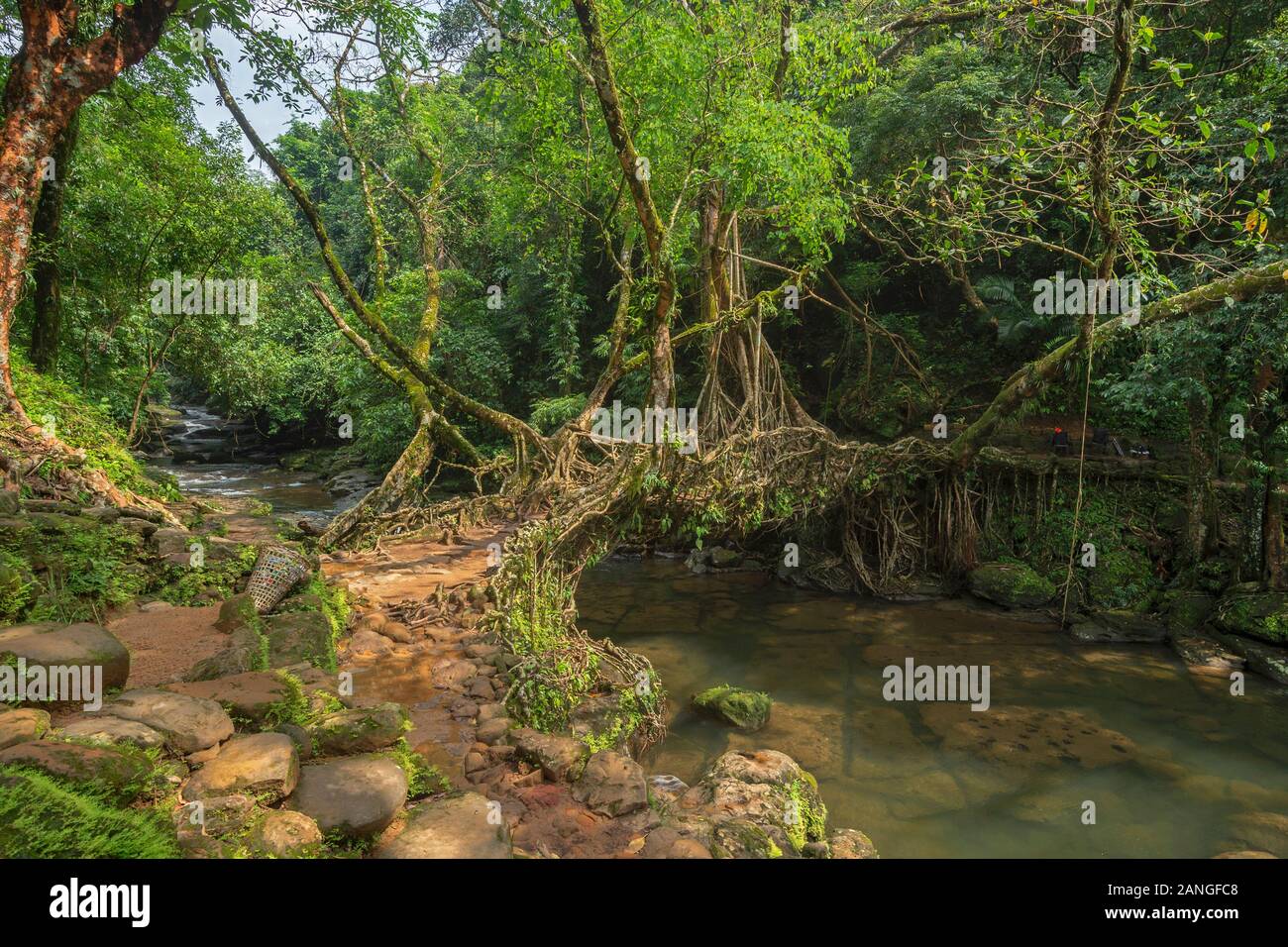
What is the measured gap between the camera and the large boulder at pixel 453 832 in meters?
2.92

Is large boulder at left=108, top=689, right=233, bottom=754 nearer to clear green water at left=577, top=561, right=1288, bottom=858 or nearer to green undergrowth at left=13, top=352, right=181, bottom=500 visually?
clear green water at left=577, top=561, right=1288, bottom=858

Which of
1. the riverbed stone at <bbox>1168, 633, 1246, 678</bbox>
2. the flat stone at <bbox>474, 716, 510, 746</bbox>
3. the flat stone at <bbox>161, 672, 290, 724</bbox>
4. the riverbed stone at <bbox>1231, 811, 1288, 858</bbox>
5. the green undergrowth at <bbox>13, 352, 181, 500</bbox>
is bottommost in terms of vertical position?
the riverbed stone at <bbox>1231, 811, 1288, 858</bbox>

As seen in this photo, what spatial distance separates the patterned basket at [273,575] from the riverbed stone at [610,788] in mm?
3243

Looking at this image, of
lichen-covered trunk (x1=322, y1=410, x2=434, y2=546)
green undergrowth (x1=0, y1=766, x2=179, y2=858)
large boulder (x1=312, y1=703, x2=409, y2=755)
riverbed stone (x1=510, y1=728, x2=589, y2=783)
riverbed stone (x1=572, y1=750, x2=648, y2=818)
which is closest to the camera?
green undergrowth (x1=0, y1=766, x2=179, y2=858)

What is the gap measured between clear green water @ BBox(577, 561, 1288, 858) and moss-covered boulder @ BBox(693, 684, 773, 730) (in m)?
0.14

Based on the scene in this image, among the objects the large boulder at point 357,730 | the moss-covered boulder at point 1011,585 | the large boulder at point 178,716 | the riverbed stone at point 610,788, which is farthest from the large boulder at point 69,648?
the moss-covered boulder at point 1011,585

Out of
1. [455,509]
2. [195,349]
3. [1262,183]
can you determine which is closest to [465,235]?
[195,349]

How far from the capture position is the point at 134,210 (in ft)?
33.4

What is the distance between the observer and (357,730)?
12.0 feet

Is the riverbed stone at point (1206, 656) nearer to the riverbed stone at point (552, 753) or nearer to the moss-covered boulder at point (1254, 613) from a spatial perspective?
the moss-covered boulder at point (1254, 613)

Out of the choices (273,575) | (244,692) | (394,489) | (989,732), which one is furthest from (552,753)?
(394,489)

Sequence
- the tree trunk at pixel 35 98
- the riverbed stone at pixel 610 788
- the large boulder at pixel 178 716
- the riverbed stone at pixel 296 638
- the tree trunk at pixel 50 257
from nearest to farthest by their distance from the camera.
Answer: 1. the large boulder at pixel 178 716
2. the riverbed stone at pixel 610 788
3. the riverbed stone at pixel 296 638
4. the tree trunk at pixel 35 98
5. the tree trunk at pixel 50 257

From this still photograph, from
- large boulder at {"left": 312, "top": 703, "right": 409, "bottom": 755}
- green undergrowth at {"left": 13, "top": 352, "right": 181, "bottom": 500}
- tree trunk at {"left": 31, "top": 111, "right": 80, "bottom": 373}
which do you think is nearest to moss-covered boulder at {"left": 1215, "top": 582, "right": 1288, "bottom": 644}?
large boulder at {"left": 312, "top": 703, "right": 409, "bottom": 755}

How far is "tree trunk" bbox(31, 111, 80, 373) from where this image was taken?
8.45 metres
